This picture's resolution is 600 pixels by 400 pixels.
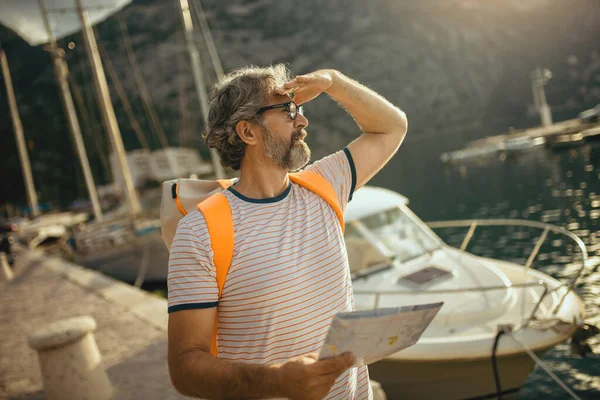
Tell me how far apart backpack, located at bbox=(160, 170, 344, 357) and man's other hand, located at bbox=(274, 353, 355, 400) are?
469mm

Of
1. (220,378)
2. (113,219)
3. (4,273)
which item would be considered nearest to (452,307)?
(220,378)

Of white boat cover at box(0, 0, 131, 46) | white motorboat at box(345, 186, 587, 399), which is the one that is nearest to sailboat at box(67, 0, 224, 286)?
white boat cover at box(0, 0, 131, 46)

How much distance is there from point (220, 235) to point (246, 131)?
1.83 feet

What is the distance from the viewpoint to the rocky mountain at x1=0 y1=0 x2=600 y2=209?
7488cm

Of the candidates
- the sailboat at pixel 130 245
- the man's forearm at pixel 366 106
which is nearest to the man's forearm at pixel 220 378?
the man's forearm at pixel 366 106

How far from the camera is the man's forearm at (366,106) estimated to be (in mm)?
2592

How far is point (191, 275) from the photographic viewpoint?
1.86 metres

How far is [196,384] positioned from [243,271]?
0.44m

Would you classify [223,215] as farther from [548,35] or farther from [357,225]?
[548,35]

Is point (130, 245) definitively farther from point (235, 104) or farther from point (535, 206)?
point (535, 206)

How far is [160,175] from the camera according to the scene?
44.5 metres

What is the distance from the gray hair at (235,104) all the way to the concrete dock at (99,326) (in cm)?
346

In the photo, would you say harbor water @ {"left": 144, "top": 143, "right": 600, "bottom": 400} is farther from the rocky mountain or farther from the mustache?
the rocky mountain

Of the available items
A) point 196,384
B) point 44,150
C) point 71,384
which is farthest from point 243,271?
point 44,150
